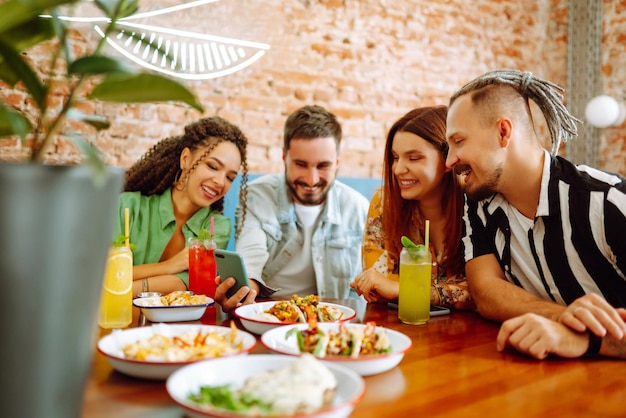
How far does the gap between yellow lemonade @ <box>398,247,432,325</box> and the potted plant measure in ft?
2.85

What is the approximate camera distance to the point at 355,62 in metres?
3.71

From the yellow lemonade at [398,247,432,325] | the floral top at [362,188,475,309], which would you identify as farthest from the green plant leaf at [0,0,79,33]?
the floral top at [362,188,475,309]

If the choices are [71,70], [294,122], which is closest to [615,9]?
[294,122]

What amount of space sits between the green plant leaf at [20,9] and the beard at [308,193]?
1.88m

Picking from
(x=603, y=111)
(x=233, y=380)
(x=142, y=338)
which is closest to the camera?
(x=233, y=380)

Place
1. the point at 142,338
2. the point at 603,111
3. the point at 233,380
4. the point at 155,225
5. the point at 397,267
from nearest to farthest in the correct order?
the point at 233,380 < the point at 142,338 < the point at 397,267 < the point at 155,225 < the point at 603,111

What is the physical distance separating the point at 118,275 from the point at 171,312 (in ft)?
0.48

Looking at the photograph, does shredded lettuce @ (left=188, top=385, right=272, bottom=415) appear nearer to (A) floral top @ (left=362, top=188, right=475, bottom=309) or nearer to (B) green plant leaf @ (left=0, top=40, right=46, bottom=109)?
(B) green plant leaf @ (left=0, top=40, right=46, bottom=109)

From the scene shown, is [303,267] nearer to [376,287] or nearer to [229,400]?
[376,287]

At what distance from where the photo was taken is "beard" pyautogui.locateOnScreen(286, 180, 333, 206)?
2490 millimetres

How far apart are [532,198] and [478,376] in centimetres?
82

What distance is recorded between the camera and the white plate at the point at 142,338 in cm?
85

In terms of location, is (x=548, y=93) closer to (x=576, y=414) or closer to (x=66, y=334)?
(x=576, y=414)

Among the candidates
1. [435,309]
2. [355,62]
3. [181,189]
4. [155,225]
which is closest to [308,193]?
[181,189]
